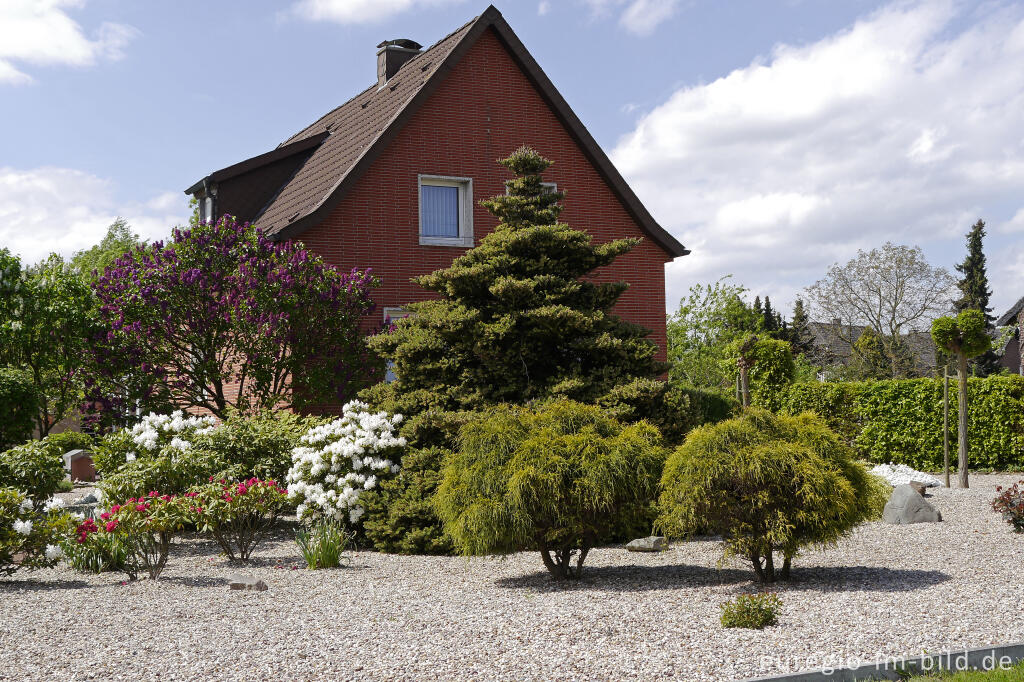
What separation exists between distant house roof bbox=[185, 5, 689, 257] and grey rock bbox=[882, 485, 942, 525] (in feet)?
32.8

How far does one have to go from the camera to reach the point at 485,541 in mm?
8320

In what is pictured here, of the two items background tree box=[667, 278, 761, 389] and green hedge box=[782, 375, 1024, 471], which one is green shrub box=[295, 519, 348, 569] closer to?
green hedge box=[782, 375, 1024, 471]

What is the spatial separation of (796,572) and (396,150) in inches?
497

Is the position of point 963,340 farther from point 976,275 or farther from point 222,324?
point 976,275

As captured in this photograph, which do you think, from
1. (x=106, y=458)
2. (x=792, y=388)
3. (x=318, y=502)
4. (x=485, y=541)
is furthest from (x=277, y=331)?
(x=792, y=388)

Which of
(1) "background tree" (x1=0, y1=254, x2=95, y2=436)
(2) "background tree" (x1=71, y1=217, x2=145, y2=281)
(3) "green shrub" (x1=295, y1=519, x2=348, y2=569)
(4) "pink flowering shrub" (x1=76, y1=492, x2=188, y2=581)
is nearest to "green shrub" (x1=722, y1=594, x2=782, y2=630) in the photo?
(3) "green shrub" (x1=295, y1=519, x2=348, y2=569)

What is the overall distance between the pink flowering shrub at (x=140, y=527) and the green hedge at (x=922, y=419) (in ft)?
42.6

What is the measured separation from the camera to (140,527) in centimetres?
911

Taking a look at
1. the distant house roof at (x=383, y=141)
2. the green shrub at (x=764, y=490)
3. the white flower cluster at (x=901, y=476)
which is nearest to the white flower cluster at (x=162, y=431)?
the distant house roof at (x=383, y=141)

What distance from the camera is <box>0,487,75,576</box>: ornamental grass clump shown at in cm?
905

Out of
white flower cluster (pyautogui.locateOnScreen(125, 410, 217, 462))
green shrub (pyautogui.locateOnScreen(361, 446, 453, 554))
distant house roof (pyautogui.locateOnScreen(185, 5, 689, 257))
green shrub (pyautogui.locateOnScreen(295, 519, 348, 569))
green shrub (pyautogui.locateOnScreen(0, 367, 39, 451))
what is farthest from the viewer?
distant house roof (pyautogui.locateOnScreen(185, 5, 689, 257))

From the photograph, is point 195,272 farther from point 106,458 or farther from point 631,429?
point 631,429

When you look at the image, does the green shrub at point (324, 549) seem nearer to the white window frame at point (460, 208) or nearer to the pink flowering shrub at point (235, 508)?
the pink flowering shrub at point (235, 508)

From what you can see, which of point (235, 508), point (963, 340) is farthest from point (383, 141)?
point (963, 340)
